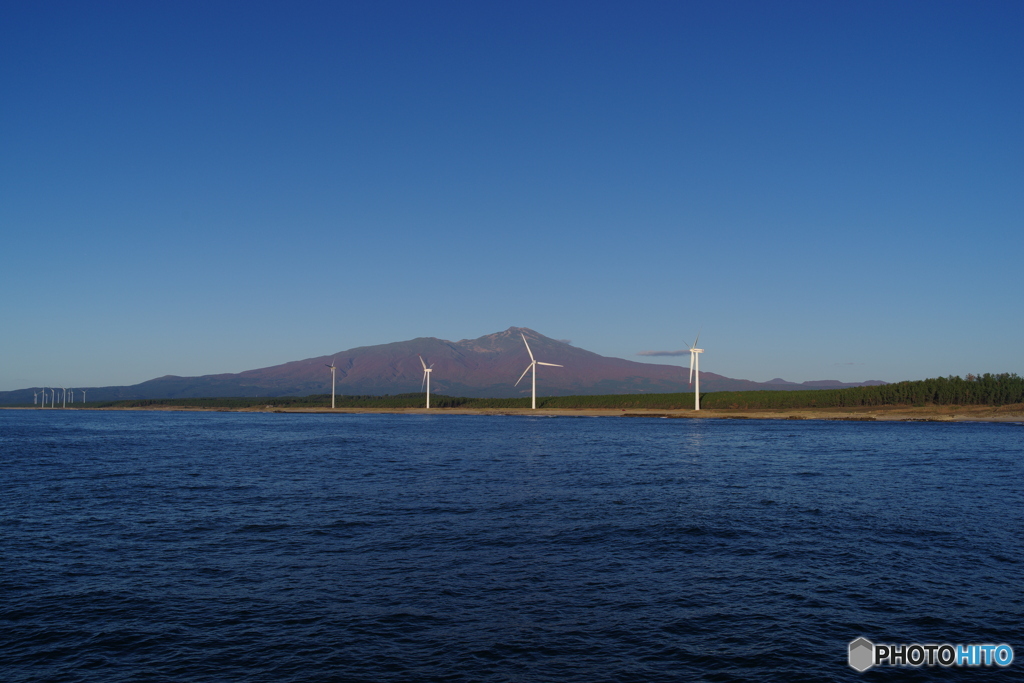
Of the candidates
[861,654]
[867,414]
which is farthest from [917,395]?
[861,654]

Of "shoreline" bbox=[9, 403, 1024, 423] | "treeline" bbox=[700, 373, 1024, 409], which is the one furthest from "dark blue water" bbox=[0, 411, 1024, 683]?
"treeline" bbox=[700, 373, 1024, 409]

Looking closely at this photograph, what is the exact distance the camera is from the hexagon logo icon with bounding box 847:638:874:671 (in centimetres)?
1430

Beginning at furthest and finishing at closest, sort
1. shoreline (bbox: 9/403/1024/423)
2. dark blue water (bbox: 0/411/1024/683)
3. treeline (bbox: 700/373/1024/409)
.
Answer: treeline (bbox: 700/373/1024/409)
shoreline (bbox: 9/403/1024/423)
dark blue water (bbox: 0/411/1024/683)

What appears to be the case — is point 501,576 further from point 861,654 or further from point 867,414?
point 867,414

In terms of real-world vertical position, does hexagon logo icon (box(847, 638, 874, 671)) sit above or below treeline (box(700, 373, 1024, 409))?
below

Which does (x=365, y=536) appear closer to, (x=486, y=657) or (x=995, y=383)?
(x=486, y=657)

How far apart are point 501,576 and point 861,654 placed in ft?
31.4

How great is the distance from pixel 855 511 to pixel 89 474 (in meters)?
48.4

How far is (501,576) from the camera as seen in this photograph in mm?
19844

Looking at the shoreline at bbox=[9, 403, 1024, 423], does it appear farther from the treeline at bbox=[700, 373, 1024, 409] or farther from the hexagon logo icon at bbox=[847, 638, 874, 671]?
the hexagon logo icon at bbox=[847, 638, 874, 671]

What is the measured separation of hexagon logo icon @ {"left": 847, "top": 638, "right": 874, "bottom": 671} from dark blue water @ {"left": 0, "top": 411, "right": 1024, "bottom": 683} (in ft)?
0.71

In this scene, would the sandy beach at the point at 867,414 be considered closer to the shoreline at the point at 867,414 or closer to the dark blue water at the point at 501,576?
the shoreline at the point at 867,414

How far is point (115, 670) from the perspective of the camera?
1371 centimetres

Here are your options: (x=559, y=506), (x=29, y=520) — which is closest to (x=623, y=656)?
(x=559, y=506)
